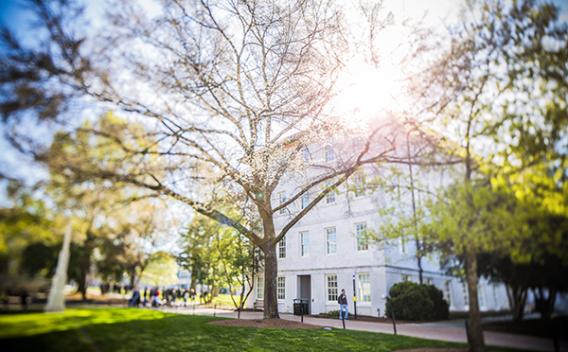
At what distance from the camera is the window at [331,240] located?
823 centimetres

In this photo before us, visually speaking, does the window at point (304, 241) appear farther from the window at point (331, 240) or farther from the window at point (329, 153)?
the window at point (329, 153)

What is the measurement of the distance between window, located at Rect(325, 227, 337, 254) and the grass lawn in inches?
111

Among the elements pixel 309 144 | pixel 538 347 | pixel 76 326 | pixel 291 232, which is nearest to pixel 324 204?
pixel 291 232

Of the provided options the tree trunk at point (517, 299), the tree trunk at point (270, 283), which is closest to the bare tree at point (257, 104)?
the tree trunk at point (270, 283)

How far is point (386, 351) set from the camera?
13.6 feet

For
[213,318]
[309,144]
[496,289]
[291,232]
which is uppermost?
[309,144]

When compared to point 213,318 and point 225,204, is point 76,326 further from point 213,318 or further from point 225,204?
point 213,318

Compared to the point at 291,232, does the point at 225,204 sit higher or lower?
higher

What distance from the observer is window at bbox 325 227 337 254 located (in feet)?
27.0

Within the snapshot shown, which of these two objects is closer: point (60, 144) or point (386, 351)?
point (60, 144)

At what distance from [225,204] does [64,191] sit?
3.82 m

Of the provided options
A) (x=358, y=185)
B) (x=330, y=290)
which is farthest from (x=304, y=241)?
(x=358, y=185)

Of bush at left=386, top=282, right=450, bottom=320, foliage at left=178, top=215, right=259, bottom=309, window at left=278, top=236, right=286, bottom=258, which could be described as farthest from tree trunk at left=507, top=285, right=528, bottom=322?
window at left=278, top=236, right=286, bottom=258

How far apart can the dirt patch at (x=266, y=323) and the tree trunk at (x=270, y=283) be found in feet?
0.78
